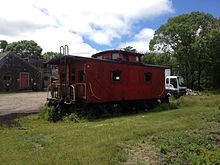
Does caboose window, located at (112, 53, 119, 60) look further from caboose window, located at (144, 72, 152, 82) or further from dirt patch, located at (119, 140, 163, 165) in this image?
dirt patch, located at (119, 140, 163, 165)

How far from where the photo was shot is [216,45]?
5228 centimetres

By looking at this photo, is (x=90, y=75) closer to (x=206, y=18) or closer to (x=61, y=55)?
(x=61, y=55)

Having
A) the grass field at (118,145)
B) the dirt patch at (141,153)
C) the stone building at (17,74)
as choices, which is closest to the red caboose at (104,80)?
Answer: the grass field at (118,145)

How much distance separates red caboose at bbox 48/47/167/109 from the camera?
20.2m

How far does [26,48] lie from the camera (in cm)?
9981

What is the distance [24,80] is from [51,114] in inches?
1353

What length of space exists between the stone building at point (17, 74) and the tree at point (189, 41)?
18.5 meters

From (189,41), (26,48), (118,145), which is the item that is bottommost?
(118,145)

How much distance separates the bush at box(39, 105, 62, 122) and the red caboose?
0.66 metres

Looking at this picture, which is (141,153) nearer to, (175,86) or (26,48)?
(175,86)

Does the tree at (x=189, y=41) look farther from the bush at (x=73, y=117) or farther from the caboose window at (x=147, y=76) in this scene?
the bush at (x=73, y=117)

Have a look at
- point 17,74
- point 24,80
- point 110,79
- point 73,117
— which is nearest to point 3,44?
point 24,80

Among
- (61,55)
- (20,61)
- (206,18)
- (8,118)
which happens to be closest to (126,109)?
(61,55)

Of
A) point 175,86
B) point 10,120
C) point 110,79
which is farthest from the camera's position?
point 175,86
